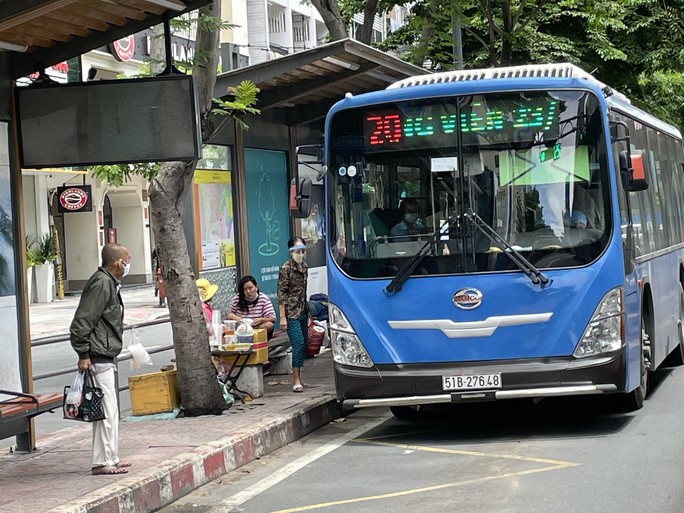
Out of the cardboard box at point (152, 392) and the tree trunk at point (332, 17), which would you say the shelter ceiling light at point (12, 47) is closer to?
the cardboard box at point (152, 392)

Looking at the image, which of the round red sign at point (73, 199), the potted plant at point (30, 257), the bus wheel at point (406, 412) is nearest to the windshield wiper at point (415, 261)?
the bus wheel at point (406, 412)

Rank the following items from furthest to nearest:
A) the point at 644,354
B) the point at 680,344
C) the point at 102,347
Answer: the point at 680,344 < the point at 644,354 < the point at 102,347

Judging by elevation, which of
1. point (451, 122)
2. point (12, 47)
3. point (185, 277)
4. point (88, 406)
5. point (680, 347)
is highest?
point (12, 47)

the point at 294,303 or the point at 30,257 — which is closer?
the point at 294,303

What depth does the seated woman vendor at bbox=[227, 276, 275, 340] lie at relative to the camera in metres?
14.4

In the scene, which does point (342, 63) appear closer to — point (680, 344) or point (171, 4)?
point (680, 344)

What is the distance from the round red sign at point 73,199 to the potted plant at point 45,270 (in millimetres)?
1397

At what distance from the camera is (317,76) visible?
15.9m

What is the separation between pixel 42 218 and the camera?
38.8 m

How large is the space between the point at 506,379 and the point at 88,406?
332 centimetres

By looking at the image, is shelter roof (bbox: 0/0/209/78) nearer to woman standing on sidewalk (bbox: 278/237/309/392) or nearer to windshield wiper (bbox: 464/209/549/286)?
windshield wiper (bbox: 464/209/549/286)

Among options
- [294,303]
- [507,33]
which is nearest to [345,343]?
[294,303]

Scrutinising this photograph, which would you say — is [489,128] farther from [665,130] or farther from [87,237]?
[87,237]

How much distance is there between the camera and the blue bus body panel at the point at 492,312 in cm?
994
